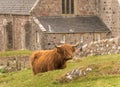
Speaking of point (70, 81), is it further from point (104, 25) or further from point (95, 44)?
point (104, 25)

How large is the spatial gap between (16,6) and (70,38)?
7.70 metres

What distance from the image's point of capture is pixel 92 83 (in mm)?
18328

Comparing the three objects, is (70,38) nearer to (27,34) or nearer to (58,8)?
(58,8)

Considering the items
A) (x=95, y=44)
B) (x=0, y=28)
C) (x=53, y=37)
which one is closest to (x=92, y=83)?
(x=95, y=44)

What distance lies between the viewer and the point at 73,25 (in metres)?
53.7

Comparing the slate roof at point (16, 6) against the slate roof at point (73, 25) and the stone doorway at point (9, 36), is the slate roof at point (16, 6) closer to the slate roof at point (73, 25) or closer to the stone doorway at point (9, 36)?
the stone doorway at point (9, 36)

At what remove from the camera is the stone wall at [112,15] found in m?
54.3

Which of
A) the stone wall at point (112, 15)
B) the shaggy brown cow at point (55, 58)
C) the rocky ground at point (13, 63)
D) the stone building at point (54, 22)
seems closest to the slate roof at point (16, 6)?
the stone building at point (54, 22)

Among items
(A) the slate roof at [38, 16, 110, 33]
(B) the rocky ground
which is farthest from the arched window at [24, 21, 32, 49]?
(B) the rocky ground

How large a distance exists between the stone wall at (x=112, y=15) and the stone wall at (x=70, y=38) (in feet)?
4.17

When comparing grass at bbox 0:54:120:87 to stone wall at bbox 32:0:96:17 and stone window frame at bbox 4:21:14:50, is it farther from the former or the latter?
stone window frame at bbox 4:21:14:50

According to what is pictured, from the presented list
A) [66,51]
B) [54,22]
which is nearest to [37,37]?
[54,22]

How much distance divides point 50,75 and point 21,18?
114 ft

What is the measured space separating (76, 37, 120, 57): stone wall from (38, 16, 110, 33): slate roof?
21.1m
